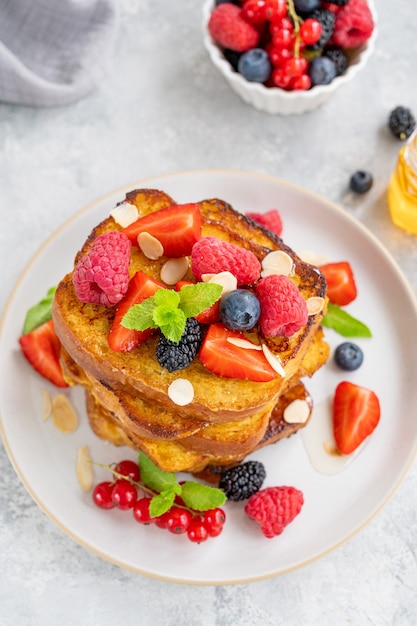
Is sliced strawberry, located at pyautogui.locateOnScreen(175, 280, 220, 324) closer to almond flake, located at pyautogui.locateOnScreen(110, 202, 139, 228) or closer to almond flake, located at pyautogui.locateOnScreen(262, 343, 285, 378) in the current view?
almond flake, located at pyautogui.locateOnScreen(262, 343, 285, 378)

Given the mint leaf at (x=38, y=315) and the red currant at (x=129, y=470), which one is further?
the mint leaf at (x=38, y=315)

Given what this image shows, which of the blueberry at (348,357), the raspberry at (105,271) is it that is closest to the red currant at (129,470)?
the raspberry at (105,271)

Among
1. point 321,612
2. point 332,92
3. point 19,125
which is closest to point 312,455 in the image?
point 321,612

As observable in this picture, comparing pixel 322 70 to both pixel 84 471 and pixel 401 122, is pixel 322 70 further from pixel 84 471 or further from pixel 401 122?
pixel 84 471

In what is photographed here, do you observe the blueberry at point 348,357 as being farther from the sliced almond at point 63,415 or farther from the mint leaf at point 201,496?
the sliced almond at point 63,415

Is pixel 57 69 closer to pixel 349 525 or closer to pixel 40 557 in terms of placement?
pixel 40 557

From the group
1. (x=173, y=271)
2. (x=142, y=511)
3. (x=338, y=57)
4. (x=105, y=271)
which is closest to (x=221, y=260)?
(x=173, y=271)

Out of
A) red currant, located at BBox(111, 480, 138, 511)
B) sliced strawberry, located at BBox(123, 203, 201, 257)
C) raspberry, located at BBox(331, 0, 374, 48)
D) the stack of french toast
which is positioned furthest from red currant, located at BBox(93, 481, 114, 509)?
raspberry, located at BBox(331, 0, 374, 48)
